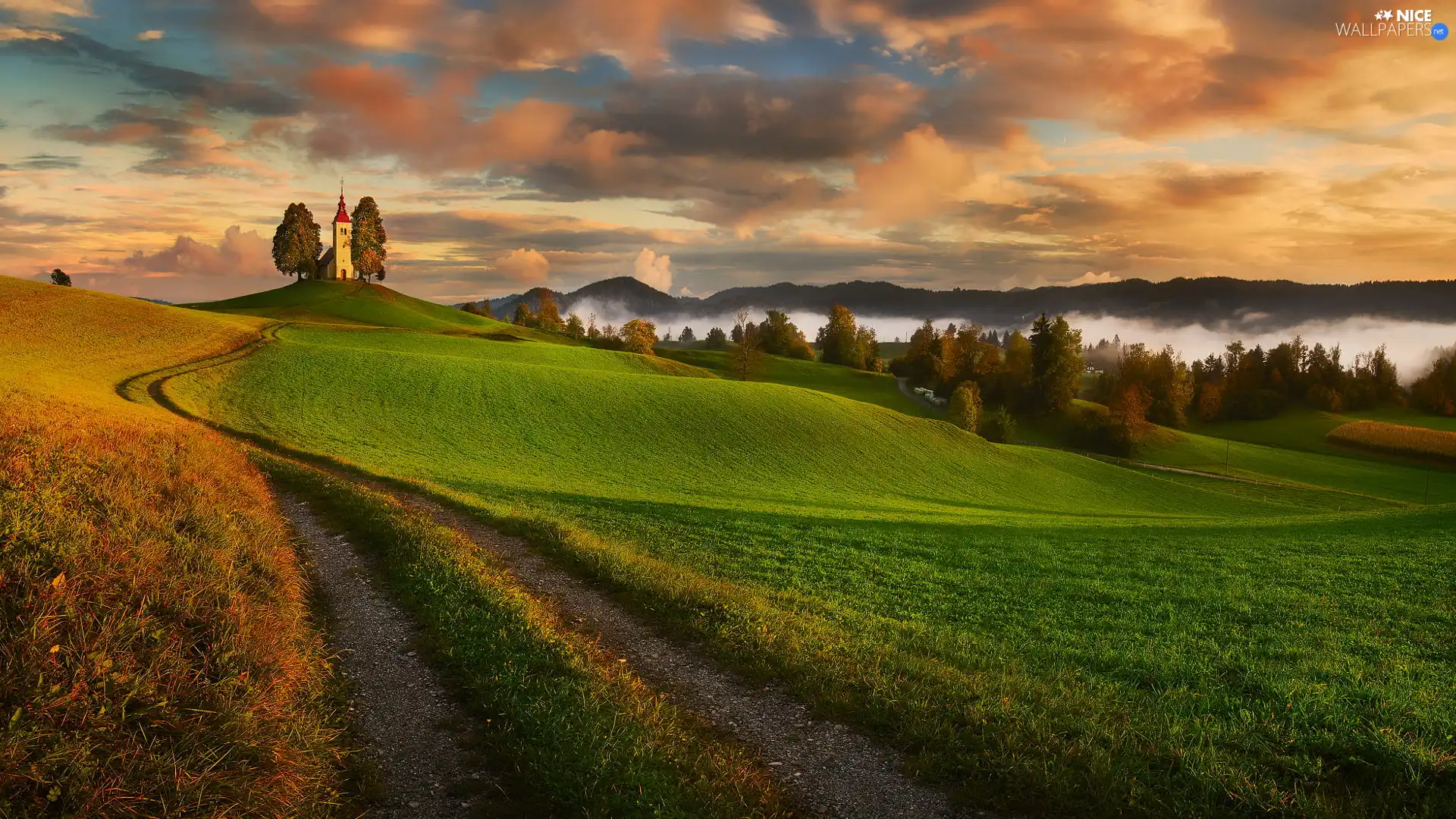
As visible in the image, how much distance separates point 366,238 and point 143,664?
14811cm

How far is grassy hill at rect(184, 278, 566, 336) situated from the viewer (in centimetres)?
10994

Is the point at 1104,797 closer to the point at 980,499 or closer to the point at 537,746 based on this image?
the point at 537,746

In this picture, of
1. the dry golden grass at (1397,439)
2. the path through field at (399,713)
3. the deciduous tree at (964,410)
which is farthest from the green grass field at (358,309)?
the dry golden grass at (1397,439)

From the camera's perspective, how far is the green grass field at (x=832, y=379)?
113625 millimetres

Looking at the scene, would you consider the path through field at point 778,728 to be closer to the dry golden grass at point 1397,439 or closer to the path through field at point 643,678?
the path through field at point 643,678

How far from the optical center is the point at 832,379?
412ft

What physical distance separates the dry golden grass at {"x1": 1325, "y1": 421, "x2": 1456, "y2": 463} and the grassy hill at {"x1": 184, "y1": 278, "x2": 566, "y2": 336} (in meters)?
123

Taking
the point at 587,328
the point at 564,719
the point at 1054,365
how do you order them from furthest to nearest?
the point at 587,328, the point at 1054,365, the point at 564,719

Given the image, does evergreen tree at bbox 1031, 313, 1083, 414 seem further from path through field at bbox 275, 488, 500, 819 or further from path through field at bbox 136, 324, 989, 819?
path through field at bbox 275, 488, 500, 819

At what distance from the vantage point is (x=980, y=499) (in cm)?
4991

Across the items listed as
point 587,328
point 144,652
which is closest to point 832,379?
point 587,328

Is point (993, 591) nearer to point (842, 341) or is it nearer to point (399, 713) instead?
point (399, 713)

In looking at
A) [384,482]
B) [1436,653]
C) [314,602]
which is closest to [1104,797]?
[1436,653]

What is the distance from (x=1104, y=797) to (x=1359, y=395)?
6471 inches
